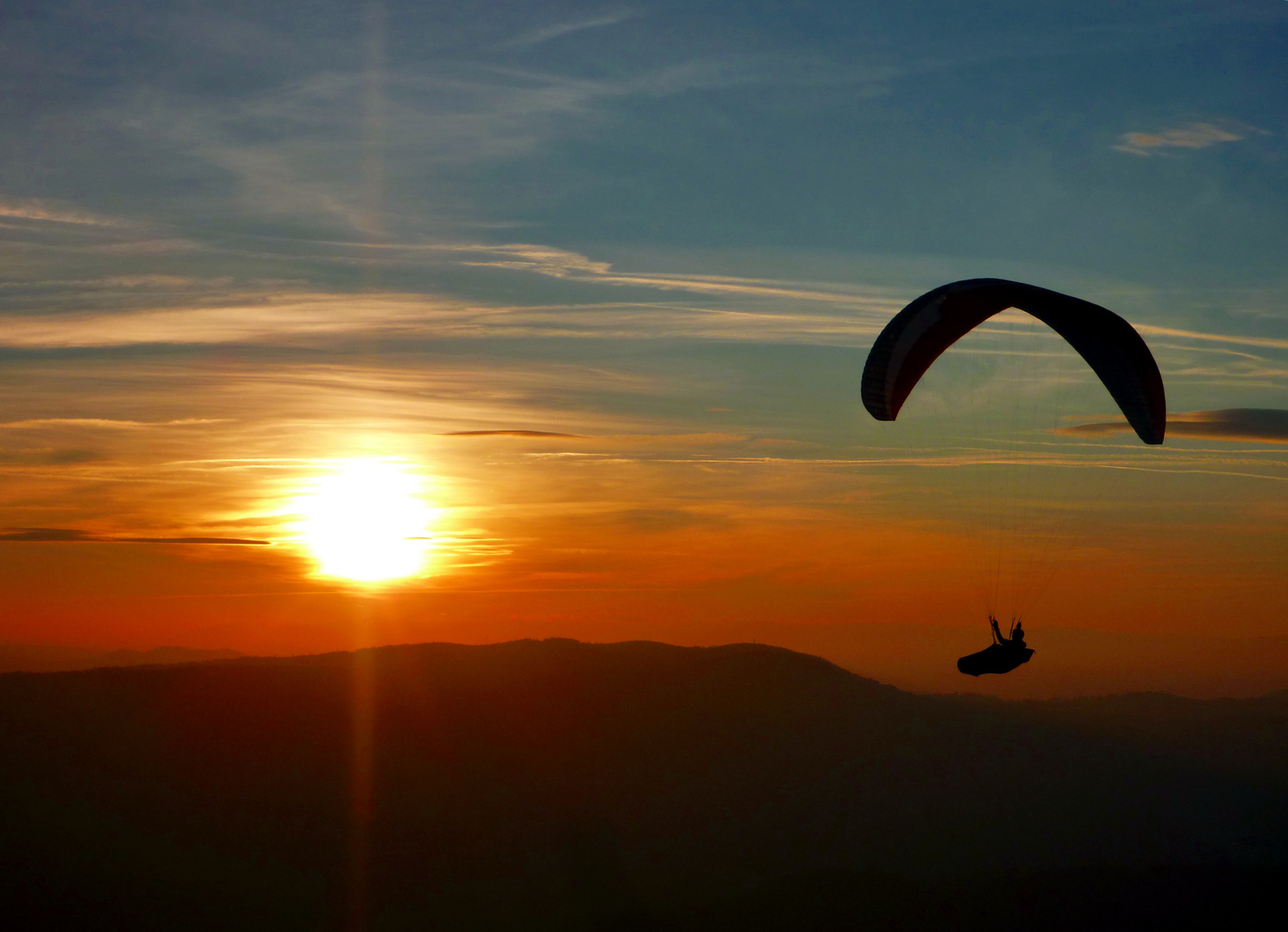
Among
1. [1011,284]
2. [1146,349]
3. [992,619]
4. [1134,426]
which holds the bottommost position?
[992,619]

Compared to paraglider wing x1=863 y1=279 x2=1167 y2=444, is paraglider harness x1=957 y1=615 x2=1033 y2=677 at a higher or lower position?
lower

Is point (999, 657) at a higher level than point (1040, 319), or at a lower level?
lower

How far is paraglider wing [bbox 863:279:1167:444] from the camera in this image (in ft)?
115

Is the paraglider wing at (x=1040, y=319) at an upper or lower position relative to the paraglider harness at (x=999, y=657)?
upper

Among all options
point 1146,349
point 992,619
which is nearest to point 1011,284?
point 1146,349

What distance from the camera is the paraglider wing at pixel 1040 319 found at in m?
35.1

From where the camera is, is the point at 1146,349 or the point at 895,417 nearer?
the point at 1146,349

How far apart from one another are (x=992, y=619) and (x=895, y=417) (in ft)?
27.1

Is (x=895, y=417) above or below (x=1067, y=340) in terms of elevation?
below

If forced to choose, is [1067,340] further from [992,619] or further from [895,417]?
[992,619]

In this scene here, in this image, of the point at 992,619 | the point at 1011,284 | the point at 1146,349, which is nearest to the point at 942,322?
the point at 1011,284

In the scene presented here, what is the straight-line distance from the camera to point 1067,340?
3669 centimetres

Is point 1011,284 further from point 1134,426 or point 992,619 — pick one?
point 992,619

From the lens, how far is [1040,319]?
122ft
